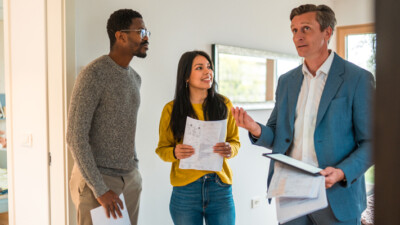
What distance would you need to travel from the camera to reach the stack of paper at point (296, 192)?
4.23 feet

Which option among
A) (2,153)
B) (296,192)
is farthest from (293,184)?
(2,153)

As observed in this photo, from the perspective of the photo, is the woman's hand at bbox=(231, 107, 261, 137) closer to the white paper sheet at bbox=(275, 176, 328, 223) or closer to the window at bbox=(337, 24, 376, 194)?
the white paper sheet at bbox=(275, 176, 328, 223)

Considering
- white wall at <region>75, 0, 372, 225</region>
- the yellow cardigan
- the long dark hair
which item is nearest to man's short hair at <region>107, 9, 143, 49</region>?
white wall at <region>75, 0, 372, 225</region>

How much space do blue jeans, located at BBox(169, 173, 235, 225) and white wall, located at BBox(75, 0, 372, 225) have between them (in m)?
0.58

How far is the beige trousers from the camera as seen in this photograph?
1.71 metres

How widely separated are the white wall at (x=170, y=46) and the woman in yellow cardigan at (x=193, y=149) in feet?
1.47

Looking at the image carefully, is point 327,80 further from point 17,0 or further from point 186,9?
point 17,0

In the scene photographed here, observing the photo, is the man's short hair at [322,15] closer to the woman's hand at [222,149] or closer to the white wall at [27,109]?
the woman's hand at [222,149]

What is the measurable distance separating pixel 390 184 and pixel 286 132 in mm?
1376

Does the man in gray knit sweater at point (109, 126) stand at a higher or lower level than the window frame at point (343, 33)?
lower

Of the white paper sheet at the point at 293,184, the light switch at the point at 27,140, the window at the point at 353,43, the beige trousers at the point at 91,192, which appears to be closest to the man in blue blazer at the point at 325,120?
the white paper sheet at the point at 293,184

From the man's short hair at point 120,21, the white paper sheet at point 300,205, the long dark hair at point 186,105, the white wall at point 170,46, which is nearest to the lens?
the white paper sheet at point 300,205

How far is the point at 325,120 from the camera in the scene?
1480 mm

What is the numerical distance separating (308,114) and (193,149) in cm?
66
